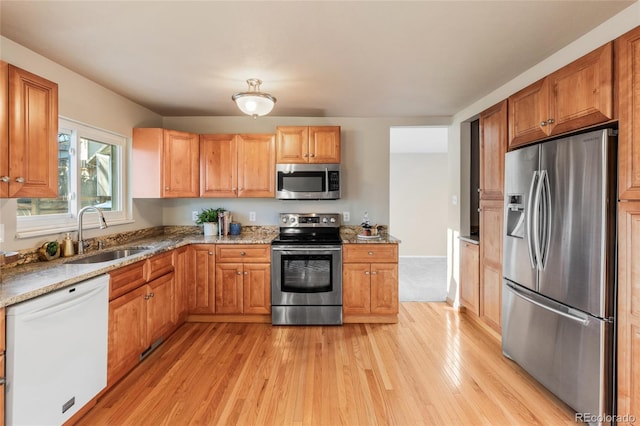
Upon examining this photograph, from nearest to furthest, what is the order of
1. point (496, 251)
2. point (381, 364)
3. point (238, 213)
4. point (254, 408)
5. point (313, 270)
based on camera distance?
1. point (254, 408)
2. point (381, 364)
3. point (496, 251)
4. point (313, 270)
5. point (238, 213)

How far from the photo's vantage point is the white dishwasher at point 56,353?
142 centimetres

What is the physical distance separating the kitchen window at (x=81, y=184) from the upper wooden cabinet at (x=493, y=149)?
12.2 ft

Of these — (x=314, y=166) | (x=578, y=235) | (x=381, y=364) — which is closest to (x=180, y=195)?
(x=314, y=166)

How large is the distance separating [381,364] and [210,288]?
1.95 m

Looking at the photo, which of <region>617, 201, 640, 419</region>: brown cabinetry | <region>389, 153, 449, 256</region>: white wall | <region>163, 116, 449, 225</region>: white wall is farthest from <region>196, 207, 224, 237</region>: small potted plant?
<region>389, 153, 449, 256</region>: white wall

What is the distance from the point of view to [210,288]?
3.28m

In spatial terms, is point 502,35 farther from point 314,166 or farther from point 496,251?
point 314,166

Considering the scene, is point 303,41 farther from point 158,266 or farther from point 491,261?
point 491,261

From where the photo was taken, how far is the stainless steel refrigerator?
65.3 inches

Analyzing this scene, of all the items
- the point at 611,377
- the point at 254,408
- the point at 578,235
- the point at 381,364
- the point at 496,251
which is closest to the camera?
the point at 611,377

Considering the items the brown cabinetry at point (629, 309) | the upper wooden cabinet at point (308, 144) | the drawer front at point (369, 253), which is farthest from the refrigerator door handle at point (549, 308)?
the upper wooden cabinet at point (308, 144)

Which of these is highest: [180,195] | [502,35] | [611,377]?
[502,35]

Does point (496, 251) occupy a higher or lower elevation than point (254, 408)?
higher

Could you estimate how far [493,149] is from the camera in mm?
2785
